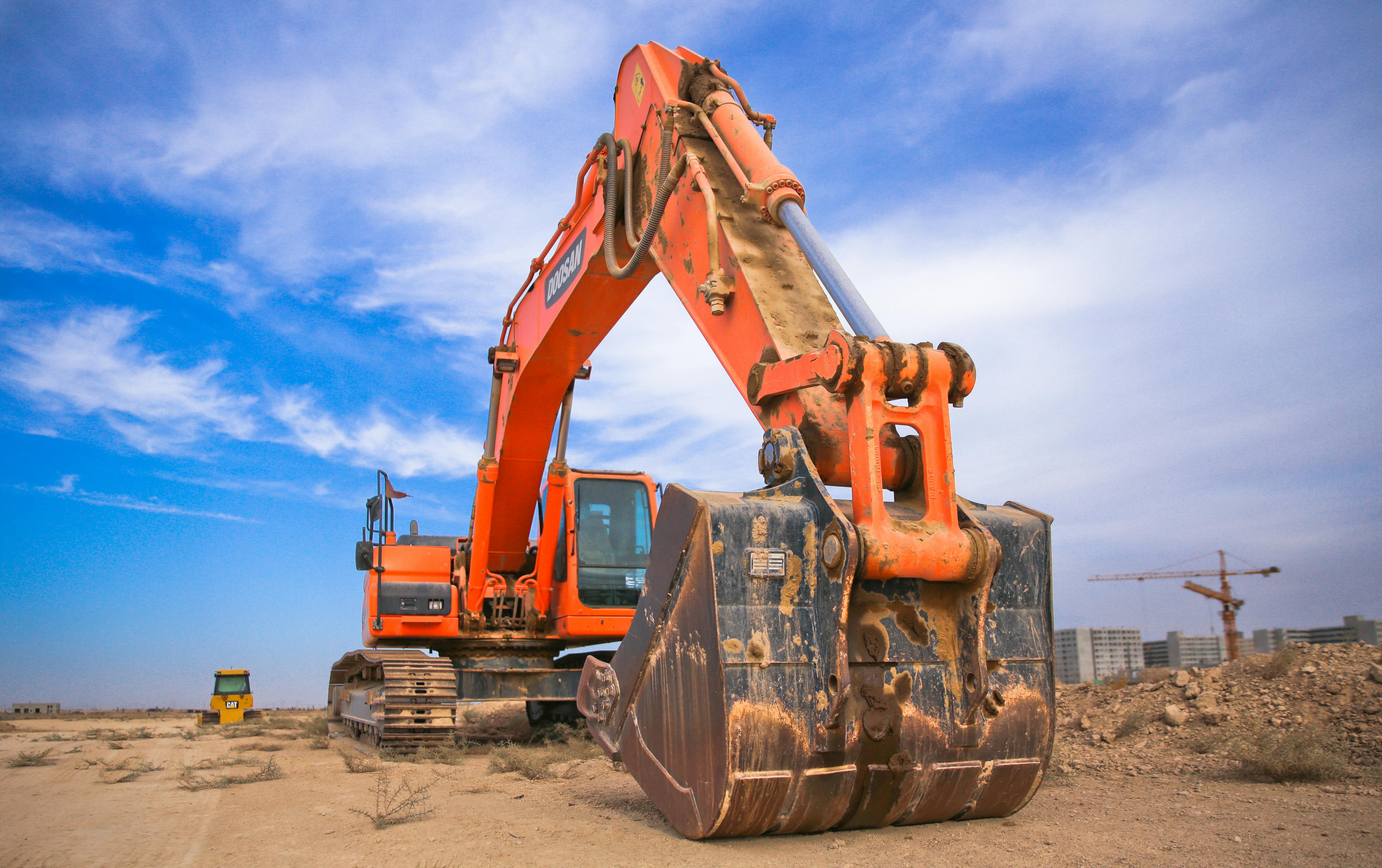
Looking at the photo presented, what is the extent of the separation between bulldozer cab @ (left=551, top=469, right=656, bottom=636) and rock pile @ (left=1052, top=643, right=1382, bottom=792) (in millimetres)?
4155

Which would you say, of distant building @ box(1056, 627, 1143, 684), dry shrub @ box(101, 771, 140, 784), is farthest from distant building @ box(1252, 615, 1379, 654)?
distant building @ box(1056, 627, 1143, 684)

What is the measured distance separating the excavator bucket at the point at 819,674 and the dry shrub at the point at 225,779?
3.74m

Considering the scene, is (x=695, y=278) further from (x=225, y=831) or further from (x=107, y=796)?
(x=107, y=796)

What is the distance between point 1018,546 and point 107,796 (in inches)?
223

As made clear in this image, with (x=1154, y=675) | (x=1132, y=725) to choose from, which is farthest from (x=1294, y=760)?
(x=1154, y=675)

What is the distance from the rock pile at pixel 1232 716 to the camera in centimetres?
555

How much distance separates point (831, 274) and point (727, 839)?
2356 mm

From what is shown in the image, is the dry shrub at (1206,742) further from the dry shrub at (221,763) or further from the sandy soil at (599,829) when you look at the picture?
the dry shrub at (221,763)

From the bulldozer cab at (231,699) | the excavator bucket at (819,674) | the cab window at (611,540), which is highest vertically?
the cab window at (611,540)

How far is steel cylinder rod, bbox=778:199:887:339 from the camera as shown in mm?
3785

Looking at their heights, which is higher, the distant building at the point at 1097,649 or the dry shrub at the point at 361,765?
the dry shrub at the point at 361,765

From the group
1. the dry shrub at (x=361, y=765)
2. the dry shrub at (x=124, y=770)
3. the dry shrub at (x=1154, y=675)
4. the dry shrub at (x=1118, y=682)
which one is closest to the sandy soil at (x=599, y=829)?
the dry shrub at (x=124, y=770)

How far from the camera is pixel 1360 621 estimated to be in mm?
19016

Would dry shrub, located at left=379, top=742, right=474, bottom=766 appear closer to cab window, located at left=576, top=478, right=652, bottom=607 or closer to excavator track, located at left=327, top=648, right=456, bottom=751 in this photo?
excavator track, located at left=327, top=648, right=456, bottom=751
